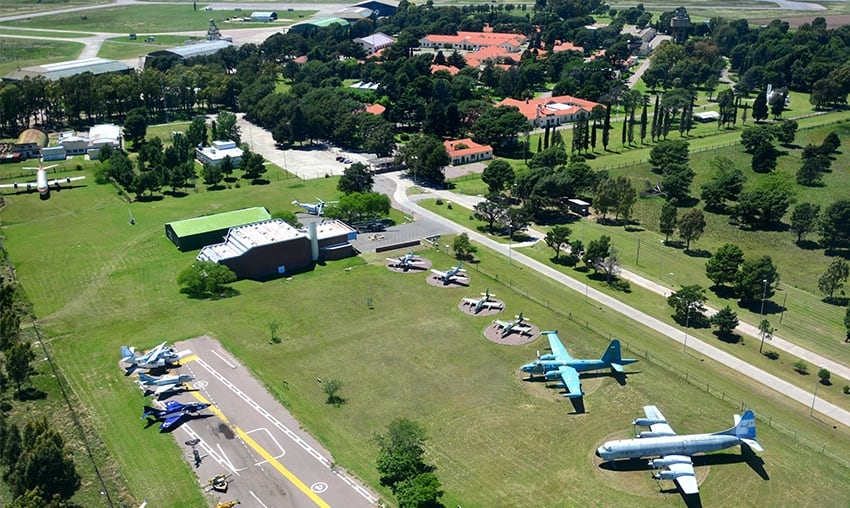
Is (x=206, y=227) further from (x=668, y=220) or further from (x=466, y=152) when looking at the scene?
(x=668, y=220)

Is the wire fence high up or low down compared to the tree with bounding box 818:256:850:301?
down

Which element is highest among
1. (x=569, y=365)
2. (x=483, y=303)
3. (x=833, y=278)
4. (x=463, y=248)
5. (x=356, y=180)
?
(x=356, y=180)

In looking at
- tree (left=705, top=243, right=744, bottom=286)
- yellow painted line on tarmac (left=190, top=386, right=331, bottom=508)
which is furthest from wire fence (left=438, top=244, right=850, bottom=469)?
yellow painted line on tarmac (left=190, top=386, right=331, bottom=508)

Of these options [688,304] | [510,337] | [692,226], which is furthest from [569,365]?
[692,226]

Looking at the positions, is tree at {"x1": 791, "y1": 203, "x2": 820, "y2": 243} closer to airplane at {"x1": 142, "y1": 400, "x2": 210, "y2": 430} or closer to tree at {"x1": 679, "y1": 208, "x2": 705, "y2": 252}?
tree at {"x1": 679, "y1": 208, "x2": 705, "y2": 252}

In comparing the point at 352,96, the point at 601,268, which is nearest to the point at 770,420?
the point at 601,268

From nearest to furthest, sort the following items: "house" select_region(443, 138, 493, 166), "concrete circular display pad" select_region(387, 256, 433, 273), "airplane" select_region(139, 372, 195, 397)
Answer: "airplane" select_region(139, 372, 195, 397), "concrete circular display pad" select_region(387, 256, 433, 273), "house" select_region(443, 138, 493, 166)

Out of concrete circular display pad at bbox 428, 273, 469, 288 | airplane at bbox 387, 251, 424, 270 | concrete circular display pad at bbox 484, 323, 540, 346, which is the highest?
airplane at bbox 387, 251, 424, 270
